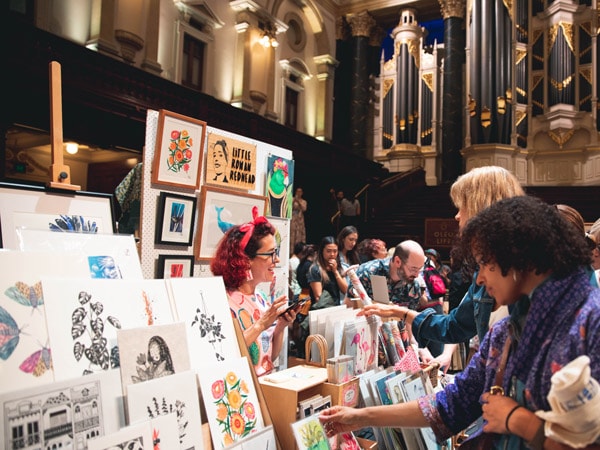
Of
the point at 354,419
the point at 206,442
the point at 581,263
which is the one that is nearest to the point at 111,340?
the point at 206,442

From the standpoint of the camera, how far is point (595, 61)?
13094 millimetres

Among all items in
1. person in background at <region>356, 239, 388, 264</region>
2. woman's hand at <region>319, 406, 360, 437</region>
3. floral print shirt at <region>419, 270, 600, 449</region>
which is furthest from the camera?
person in background at <region>356, 239, 388, 264</region>

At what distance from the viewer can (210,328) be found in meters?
1.97

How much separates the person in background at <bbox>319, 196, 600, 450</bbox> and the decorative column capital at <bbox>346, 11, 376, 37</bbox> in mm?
14619

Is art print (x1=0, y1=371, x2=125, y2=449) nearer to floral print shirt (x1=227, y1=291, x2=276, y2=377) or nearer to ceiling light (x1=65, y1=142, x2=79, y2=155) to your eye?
floral print shirt (x1=227, y1=291, x2=276, y2=377)

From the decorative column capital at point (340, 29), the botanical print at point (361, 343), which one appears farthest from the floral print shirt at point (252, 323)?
the decorative column capital at point (340, 29)

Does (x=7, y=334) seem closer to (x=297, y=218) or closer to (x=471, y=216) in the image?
(x=471, y=216)

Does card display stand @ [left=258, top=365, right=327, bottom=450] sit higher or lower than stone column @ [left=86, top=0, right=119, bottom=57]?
lower

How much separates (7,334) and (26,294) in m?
0.13

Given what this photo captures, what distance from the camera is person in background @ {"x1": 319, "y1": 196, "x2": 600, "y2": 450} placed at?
126cm

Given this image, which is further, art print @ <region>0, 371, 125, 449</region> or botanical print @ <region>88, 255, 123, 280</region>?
botanical print @ <region>88, 255, 123, 280</region>

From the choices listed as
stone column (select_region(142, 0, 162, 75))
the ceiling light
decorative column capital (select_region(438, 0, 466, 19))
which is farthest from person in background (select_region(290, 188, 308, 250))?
decorative column capital (select_region(438, 0, 466, 19))

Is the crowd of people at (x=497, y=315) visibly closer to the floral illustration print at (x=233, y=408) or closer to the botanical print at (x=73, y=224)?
the floral illustration print at (x=233, y=408)

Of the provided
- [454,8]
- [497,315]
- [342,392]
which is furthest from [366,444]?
[454,8]
